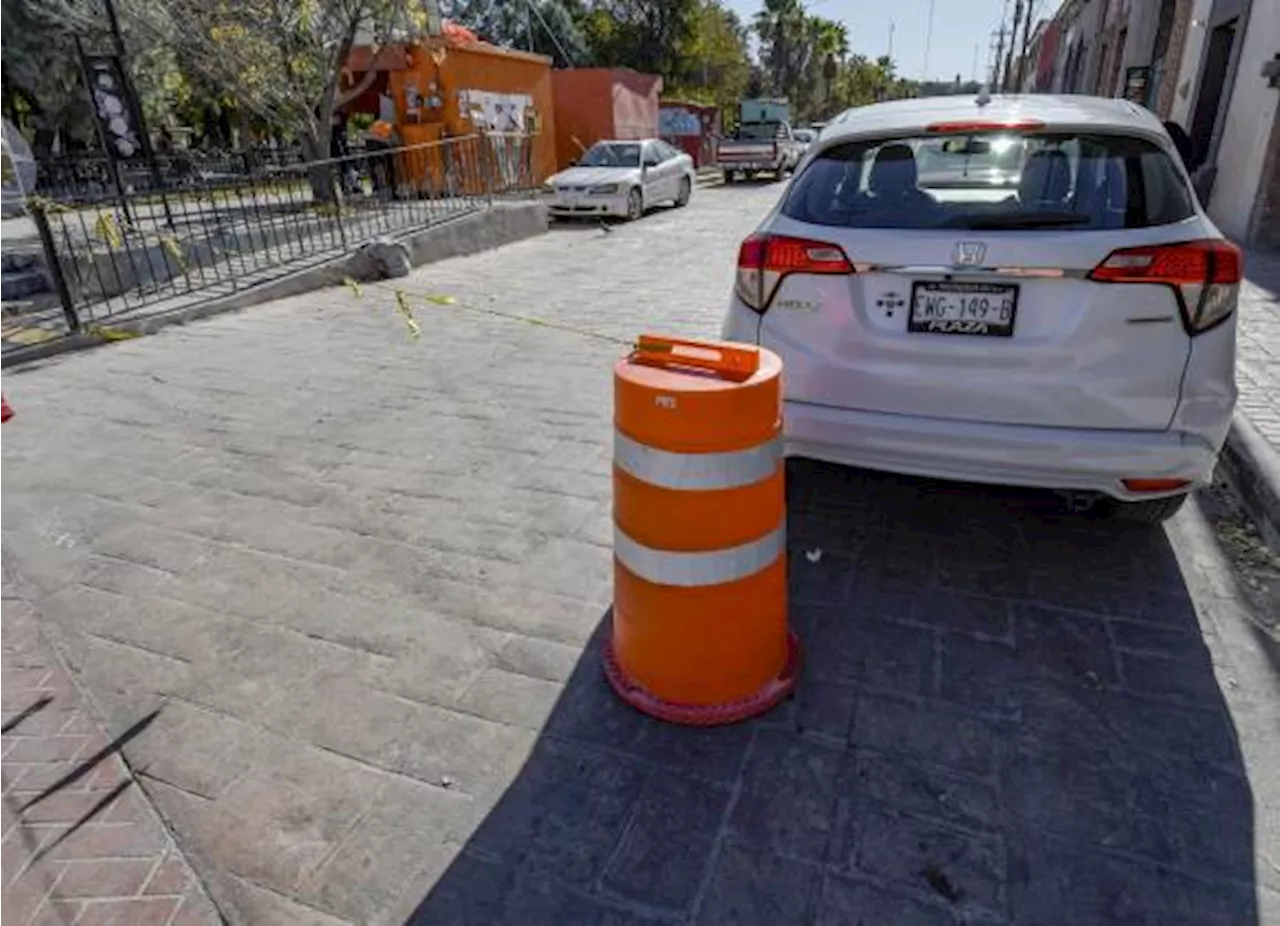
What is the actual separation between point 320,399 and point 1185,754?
5283 mm

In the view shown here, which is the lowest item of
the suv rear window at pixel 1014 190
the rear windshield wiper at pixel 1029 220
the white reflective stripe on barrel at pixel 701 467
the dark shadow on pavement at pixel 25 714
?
the dark shadow on pavement at pixel 25 714

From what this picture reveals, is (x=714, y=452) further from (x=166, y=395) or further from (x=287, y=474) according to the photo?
(x=166, y=395)

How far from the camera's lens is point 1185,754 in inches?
91.7

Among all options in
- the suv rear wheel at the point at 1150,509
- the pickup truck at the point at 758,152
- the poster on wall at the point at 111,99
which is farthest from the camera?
the pickup truck at the point at 758,152

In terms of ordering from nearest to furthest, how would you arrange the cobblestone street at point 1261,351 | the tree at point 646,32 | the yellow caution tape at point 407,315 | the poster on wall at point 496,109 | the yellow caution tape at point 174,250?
1. the cobblestone street at point 1261,351
2. the yellow caution tape at point 407,315
3. the yellow caution tape at point 174,250
4. the poster on wall at point 496,109
5. the tree at point 646,32

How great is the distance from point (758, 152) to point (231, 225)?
18.5 meters

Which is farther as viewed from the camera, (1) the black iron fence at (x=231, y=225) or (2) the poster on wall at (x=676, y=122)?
(2) the poster on wall at (x=676, y=122)

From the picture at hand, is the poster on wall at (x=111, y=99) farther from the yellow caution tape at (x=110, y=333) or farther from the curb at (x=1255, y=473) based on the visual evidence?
the curb at (x=1255, y=473)

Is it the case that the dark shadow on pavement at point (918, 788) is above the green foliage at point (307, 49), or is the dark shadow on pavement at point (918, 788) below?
below

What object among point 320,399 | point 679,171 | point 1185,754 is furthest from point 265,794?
point 679,171

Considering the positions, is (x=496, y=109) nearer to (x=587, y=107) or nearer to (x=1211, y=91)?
(x=587, y=107)

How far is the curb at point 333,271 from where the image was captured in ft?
23.4

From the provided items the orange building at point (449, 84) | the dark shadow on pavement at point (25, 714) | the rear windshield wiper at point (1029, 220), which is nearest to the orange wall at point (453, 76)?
the orange building at point (449, 84)

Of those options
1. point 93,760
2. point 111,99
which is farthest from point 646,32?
point 93,760
